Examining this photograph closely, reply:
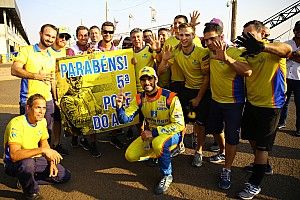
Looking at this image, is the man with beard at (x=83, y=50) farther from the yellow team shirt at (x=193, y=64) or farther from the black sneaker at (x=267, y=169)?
the black sneaker at (x=267, y=169)

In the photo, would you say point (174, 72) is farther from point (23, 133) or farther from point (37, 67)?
point (23, 133)

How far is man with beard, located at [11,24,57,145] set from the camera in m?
3.84

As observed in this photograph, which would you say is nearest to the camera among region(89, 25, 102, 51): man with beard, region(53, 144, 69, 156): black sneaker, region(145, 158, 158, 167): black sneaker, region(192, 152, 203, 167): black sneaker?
region(192, 152, 203, 167): black sneaker

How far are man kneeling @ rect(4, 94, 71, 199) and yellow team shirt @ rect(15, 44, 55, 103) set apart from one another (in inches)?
31.7

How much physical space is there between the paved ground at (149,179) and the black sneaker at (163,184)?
0.08m

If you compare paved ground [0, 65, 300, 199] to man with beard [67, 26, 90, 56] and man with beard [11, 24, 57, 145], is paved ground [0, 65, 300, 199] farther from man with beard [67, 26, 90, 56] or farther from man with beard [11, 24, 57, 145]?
man with beard [67, 26, 90, 56]

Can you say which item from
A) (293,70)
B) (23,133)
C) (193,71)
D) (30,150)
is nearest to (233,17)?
(293,70)

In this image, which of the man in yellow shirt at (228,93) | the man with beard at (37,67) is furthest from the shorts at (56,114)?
the man in yellow shirt at (228,93)

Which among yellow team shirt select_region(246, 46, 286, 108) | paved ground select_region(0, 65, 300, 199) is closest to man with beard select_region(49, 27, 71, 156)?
paved ground select_region(0, 65, 300, 199)

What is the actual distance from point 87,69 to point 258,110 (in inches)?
114

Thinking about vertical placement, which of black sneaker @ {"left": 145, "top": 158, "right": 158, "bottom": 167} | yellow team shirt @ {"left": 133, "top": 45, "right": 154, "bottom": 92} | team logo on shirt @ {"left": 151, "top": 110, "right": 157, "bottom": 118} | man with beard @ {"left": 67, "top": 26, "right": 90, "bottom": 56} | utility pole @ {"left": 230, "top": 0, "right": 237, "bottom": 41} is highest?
utility pole @ {"left": 230, "top": 0, "right": 237, "bottom": 41}

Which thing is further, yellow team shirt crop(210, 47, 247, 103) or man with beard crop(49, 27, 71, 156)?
man with beard crop(49, 27, 71, 156)

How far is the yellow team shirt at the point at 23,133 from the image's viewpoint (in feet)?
10.5

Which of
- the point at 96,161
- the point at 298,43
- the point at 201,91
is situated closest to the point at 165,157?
the point at 201,91
